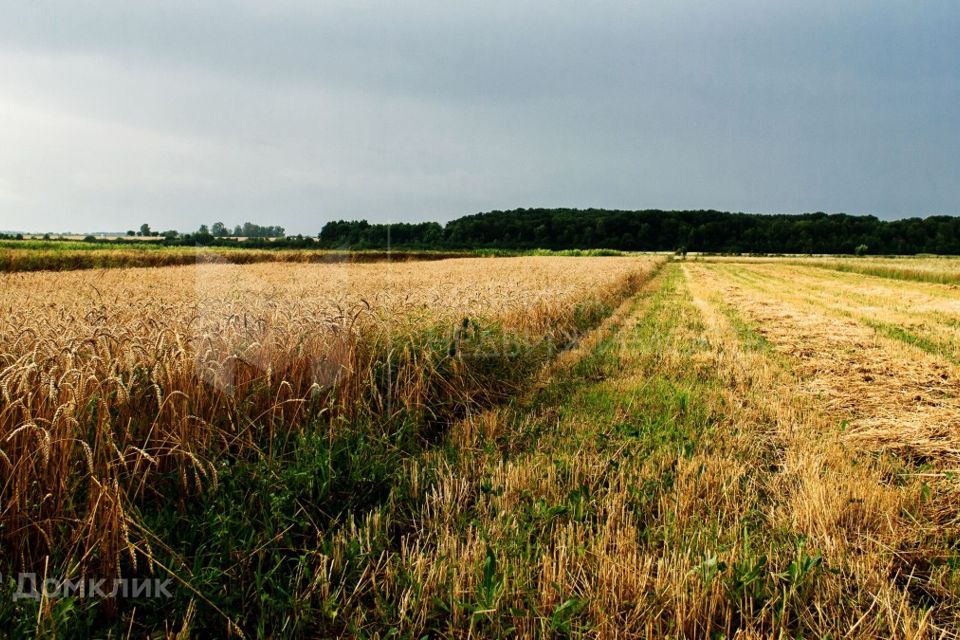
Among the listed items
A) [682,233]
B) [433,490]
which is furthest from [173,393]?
[682,233]

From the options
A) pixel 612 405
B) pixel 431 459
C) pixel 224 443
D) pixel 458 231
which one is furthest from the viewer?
pixel 458 231

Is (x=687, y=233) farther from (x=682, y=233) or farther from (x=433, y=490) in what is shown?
(x=433, y=490)

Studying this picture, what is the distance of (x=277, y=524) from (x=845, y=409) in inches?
230

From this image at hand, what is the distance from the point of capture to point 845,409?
17.3 feet

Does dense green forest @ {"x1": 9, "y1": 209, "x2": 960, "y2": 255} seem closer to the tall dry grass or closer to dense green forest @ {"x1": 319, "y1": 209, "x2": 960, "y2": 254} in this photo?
dense green forest @ {"x1": 319, "y1": 209, "x2": 960, "y2": 254}

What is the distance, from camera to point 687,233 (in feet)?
402

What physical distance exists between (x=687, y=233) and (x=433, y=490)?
13300cm

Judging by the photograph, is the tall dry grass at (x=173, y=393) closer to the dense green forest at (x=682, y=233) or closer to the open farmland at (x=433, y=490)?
the open farmland at (x=433, y=490)

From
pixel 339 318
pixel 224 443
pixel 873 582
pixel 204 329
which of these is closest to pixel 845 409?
pixel 873 582

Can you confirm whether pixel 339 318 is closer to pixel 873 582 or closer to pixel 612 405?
pixel 612 405

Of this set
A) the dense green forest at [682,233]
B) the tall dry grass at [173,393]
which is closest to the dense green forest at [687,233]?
the dense green forest at [682,233]

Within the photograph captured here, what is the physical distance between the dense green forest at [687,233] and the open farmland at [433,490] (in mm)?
87703

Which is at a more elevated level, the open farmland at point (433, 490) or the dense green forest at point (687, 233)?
the dense green forest at point (687, 233)

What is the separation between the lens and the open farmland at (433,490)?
2.19 m
